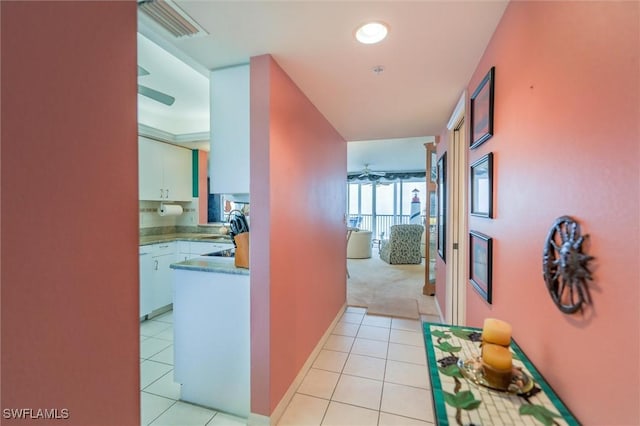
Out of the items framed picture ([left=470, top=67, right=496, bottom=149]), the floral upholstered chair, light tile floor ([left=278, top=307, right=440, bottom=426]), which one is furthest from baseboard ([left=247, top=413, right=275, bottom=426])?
the floral upholstered chair

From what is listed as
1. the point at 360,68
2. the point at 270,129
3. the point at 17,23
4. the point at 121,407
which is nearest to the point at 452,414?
the point at 121,407

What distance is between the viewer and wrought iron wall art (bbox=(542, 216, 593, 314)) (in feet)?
2.35

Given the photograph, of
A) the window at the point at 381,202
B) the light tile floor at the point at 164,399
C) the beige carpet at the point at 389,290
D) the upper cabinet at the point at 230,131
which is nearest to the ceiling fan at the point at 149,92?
the upper cabinet at the point at 230,131

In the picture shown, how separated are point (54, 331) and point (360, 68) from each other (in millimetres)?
1880

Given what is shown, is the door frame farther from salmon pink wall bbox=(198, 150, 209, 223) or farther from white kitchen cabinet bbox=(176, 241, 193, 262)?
salmon pink wall bbox=(198, 150, 209, 223)

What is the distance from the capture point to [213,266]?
1.92m

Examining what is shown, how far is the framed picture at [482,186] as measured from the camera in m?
1.40

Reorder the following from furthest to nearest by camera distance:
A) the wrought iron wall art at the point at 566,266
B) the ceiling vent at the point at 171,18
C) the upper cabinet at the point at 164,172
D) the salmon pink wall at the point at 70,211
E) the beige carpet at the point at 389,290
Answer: the beige carpet at the point at 389,290
the upper cabinet at the point at 164,172
the ceiling vent at the point at 171,18
the wrought iron wall art at the point at 566,266
the salmon pink wall at the point at 70,211

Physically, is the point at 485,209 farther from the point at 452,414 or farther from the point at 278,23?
the point at 278,23

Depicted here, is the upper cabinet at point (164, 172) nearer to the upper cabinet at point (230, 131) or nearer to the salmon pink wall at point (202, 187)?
the salmon pink wall at point (202, 187)

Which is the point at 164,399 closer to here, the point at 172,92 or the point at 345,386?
the point at 345,386

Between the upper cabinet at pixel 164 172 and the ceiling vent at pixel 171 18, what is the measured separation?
250 cm

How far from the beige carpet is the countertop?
2234 millimetres

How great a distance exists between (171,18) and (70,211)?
1201mm
